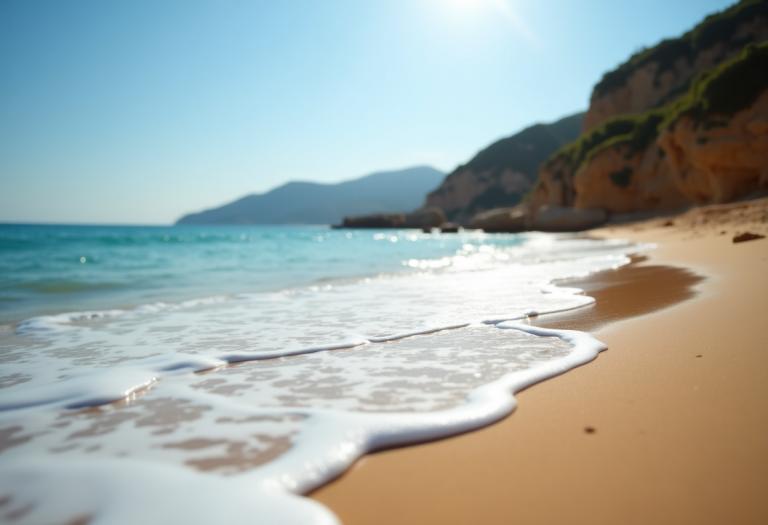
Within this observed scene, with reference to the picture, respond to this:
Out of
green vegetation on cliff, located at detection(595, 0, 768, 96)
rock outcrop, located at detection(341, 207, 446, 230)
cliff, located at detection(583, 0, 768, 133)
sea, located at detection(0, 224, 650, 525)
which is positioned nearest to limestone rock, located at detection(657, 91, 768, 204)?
cliff, located at detection(583, 0, 768, 133)

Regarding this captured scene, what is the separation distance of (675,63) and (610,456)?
56769 millimetres

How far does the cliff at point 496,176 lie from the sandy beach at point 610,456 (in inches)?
3390

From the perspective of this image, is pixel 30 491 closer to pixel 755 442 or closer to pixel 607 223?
pixel 755 442

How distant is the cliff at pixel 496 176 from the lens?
286 ft

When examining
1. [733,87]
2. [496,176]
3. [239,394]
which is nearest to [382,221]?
[496,176]

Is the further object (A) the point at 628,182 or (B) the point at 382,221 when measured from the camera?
(B) the point at 382,221

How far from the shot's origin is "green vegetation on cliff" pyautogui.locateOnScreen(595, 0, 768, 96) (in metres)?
38.8

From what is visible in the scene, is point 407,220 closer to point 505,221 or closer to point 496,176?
point 505,221

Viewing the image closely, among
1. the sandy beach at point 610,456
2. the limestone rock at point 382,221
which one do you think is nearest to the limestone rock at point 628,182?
the sandy beach at point 610,456

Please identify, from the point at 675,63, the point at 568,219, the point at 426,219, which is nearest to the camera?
the point at 568,219

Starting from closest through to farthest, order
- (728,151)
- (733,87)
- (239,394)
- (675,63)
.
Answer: (239,394)
(728,151)
(733,87)
(675,63)

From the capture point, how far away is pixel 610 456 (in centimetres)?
160

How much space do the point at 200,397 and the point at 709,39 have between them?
55.3 m

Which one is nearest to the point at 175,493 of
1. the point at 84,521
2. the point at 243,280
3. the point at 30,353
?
the point at 84,521
